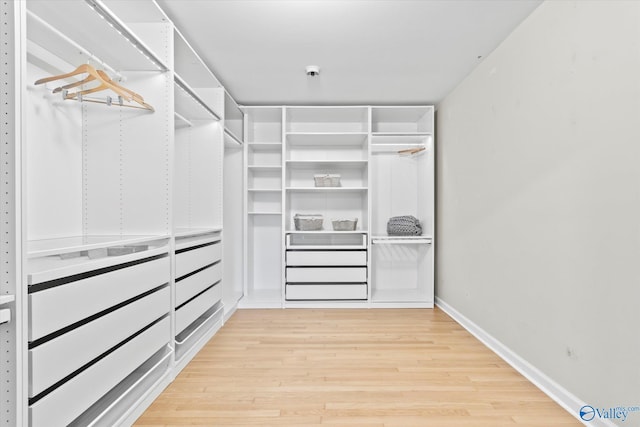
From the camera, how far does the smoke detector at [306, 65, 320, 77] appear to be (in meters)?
3.32

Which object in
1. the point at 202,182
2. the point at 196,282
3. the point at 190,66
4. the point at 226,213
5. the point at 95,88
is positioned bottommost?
the point at 196,282

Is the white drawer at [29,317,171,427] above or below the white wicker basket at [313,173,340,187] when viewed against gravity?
below

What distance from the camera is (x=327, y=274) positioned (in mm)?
4312

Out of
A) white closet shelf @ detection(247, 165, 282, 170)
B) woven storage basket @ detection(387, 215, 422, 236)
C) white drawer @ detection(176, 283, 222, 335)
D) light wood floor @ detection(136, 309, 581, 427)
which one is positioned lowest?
light wood floor @ detection(136, 309, 581, 427)

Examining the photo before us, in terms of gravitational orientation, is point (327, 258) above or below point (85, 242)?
below

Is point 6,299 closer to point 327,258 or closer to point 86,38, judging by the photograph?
point 86,38

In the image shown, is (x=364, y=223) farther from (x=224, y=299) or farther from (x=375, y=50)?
(x=375, y=50)

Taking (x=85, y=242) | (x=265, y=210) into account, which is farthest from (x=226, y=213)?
(x=85, y=242)

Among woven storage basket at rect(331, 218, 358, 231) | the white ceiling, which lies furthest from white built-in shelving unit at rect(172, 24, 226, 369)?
woven storage basket at rect(331, 218, 358, 231)

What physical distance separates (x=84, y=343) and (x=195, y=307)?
137 centimetres

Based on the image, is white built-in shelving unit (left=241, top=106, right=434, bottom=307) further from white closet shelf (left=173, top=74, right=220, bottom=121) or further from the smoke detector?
white closet shelf (left=173, top=74, right=220, bottom=121)

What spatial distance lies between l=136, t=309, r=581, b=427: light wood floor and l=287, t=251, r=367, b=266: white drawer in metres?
0.88

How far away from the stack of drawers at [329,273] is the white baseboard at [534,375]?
1193 mm

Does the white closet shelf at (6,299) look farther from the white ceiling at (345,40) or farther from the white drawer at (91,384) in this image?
the white ceiling at (345,40)
